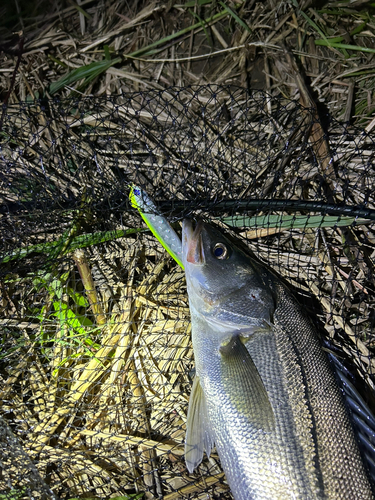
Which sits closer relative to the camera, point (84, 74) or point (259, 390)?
A: point (259, 390)

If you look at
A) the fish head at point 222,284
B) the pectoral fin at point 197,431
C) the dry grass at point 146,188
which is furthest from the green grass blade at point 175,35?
the pectoral fin at point 197,431

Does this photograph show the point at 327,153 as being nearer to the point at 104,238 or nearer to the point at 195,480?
the point at 104,238

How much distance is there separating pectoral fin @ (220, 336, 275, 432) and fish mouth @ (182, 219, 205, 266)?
58cm

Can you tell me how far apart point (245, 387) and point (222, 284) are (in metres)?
0.63

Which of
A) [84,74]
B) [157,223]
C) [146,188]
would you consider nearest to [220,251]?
[157,223]

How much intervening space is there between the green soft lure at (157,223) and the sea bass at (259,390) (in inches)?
5.5

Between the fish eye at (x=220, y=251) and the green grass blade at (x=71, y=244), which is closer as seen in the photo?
the fish eye at (x=220, y=251)

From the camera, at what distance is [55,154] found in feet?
10.1

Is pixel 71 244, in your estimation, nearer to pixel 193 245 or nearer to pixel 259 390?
pixel 193 245

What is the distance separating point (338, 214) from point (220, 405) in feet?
5.46

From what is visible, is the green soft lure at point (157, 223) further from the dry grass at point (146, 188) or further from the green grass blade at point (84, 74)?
the green grass blade at point (84, 74)

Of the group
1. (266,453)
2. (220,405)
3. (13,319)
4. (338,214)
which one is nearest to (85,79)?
(13,319)

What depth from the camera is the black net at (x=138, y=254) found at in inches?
111

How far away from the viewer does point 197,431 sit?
95.2 inches
